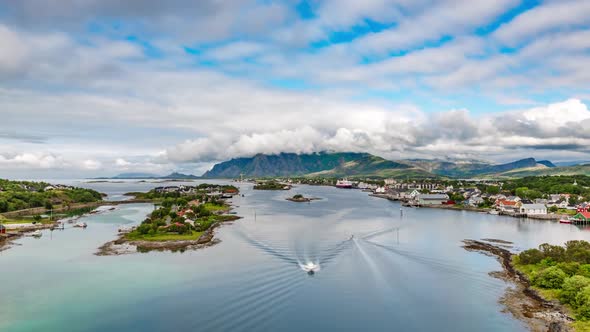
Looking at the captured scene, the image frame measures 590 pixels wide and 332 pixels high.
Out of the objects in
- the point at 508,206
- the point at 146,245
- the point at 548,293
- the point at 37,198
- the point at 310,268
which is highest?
the point at 37,198

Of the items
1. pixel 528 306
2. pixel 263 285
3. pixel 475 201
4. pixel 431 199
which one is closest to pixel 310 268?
pixel 263 285

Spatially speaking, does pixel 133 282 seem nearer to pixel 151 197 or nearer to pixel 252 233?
pixel 252 233

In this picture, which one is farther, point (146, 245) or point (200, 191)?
point (200, 191)

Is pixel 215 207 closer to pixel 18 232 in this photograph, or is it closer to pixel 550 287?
pixel 18 232

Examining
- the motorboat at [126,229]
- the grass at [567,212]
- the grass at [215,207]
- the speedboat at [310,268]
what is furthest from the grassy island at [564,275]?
the grass at [215,207]

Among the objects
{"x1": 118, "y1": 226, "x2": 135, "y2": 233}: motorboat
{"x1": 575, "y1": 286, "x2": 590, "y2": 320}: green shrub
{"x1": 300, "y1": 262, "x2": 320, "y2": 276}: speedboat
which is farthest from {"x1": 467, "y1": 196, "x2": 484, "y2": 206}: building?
{"x1": 118, "y1": 226, "x2": 135, "y2": 233}: motorboat
